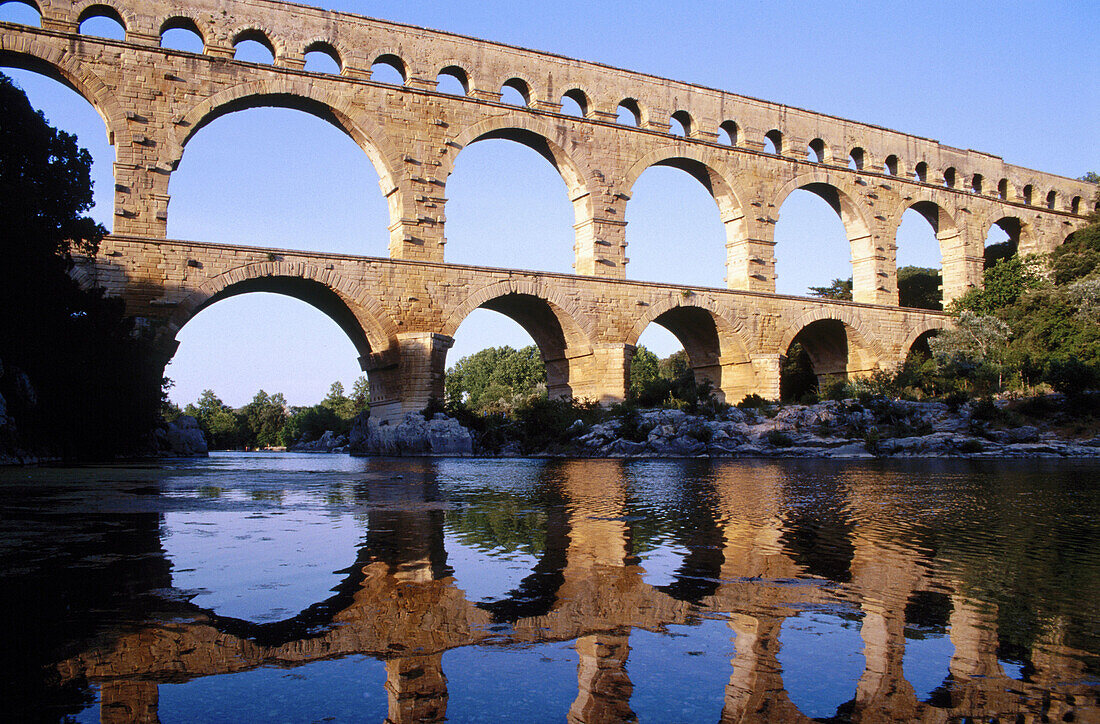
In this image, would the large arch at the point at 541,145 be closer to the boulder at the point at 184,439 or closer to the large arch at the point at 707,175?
the large arch at the point at 707,175

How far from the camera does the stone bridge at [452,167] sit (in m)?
17.7

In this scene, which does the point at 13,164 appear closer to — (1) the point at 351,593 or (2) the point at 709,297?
(1) the point at 351,593

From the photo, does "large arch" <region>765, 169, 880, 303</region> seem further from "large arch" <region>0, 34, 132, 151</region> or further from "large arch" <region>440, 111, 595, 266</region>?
"large arch" <region>0, 34, 132, 151</region>

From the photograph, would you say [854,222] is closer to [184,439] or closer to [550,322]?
[550,322]

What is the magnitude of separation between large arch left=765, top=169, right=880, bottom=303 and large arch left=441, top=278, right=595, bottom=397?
9.60m

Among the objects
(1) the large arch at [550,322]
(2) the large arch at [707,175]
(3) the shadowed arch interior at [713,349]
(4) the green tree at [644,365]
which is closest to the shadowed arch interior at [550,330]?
(1) the large arch at [550,322]

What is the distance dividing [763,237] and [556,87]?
7.66 m

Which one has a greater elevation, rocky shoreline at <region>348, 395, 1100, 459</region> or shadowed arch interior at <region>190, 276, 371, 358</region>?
shadowed arch interior at <region>190, 276, 371, 358</region>

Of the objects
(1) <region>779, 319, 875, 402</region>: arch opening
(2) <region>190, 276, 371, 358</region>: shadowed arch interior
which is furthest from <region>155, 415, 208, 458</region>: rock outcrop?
(1) <region>779, 319, 875, 402</region>: arch opening

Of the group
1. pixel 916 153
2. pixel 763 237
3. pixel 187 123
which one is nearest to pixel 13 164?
pixel 187 123

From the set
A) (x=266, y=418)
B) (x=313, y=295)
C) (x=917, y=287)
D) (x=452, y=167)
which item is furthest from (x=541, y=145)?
(x=266, y=418)

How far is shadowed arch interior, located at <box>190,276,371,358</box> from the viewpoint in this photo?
18594 mm

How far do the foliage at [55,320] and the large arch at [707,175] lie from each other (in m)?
13.7

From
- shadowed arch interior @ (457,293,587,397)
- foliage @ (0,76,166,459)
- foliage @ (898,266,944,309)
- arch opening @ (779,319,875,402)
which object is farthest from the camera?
foliage @ (898,266,944,309)
